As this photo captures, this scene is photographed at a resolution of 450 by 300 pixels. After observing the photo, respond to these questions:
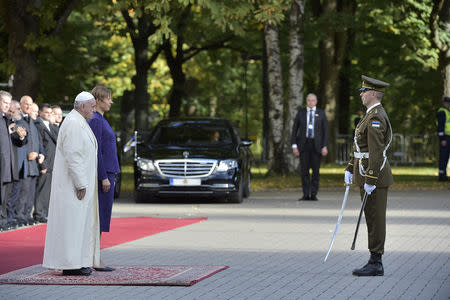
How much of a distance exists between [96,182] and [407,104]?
39.2m

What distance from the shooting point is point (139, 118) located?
4125cm

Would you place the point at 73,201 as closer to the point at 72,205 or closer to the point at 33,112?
the point at 72,205

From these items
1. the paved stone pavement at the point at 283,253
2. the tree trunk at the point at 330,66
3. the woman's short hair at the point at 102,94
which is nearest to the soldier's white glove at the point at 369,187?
the paved stone pavement at the point at 283,253

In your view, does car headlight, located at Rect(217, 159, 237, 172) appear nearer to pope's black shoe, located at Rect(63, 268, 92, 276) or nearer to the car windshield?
the car windshield

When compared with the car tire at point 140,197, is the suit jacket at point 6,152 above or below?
above

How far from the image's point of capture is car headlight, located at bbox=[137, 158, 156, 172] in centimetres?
2005

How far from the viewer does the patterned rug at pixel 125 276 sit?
Result: 959 cm

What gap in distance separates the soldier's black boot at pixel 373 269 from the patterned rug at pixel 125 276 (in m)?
1.44

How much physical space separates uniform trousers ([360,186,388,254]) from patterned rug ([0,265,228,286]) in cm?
160

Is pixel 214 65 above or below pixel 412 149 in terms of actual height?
above

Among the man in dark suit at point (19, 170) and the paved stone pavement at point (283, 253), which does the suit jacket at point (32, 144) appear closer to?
the man in dark suit at point (19, 170)

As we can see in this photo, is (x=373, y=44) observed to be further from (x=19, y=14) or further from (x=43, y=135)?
(x=43, y=135)

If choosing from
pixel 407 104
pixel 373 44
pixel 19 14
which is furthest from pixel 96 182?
pixel 407 104

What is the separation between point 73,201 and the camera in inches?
393
